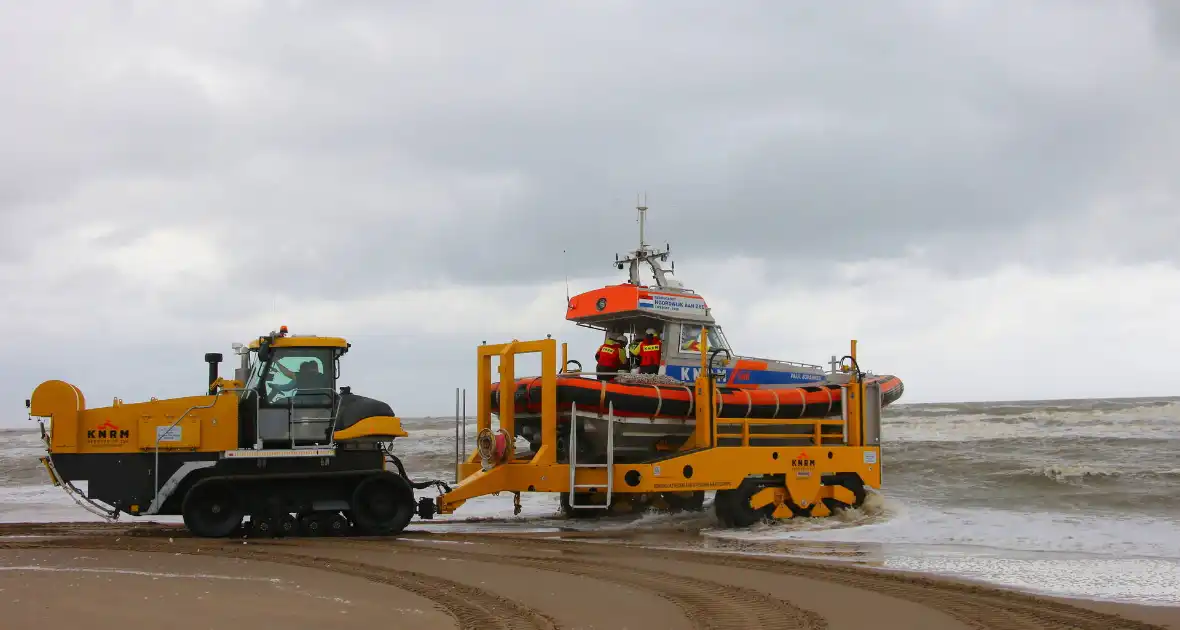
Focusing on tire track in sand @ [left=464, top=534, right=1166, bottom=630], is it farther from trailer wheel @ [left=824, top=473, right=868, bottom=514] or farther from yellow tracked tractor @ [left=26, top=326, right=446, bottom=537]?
trailer wheel @ [left=824, top=473, right=868, bottom=514]

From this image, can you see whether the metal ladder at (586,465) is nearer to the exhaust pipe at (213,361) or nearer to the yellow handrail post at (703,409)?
the yellow handrail post at (703,409)

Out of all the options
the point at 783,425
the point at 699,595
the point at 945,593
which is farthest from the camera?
the point at 783,425

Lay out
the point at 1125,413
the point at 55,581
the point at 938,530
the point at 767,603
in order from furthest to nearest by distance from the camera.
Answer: the point at 1125,413 < the point at 938,530 < the point at 55,581 < the point at 767,603

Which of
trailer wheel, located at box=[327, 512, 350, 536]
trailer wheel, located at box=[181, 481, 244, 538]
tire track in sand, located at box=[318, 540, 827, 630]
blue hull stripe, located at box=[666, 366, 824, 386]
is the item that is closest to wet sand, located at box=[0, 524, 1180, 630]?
tire track in sand, located at box=[318, 540, 827, 630]

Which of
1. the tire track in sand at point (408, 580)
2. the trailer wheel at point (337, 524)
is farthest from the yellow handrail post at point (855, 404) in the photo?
the tire track in sand at point (408, 580)

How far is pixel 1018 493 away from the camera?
1814 cm

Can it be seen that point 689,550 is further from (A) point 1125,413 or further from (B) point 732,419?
(A) point 1125,413

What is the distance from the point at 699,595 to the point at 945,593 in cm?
201

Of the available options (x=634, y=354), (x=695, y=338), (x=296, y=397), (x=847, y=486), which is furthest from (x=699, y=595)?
(x=695, y=338)

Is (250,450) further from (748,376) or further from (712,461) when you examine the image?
(748,376)

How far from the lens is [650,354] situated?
14516 millimetres

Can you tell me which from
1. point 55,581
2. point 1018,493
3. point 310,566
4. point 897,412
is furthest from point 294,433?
point 897,412

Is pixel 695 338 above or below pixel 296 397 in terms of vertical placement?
above

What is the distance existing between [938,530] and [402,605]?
813cm
